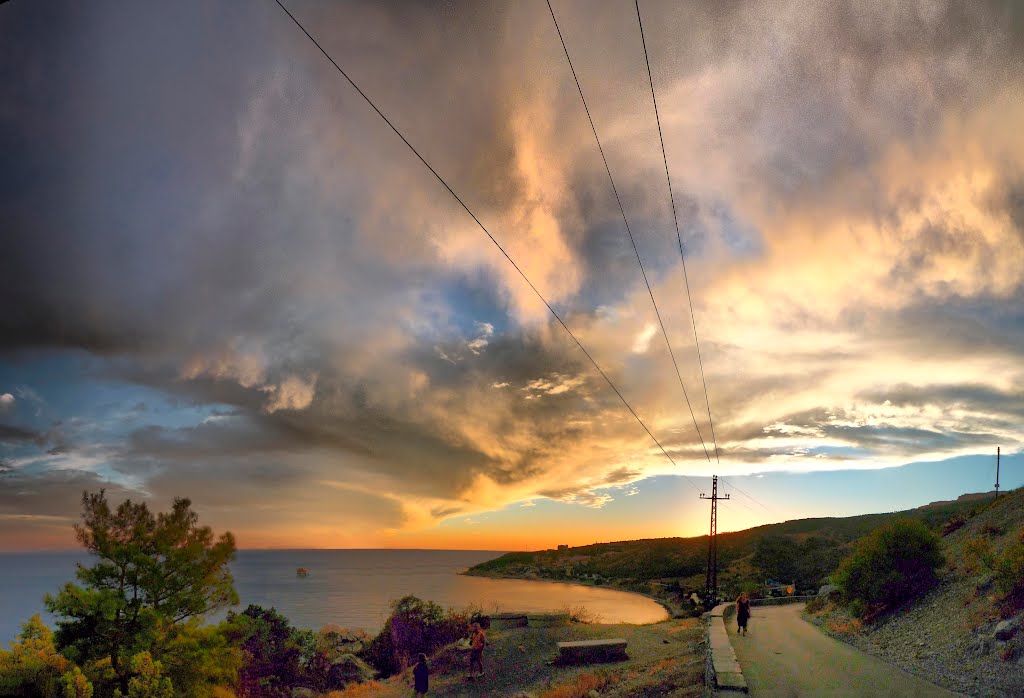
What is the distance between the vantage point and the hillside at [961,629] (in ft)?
44.4

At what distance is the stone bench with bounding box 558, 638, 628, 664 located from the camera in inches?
851

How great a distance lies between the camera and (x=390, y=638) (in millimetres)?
32312

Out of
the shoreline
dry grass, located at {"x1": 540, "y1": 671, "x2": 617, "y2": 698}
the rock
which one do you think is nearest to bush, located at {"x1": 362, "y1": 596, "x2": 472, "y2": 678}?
the shoreline

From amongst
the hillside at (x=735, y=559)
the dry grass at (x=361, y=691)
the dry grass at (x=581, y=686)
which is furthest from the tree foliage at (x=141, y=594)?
the hillside at (x=735, y=559)

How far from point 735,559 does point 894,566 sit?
8451cm

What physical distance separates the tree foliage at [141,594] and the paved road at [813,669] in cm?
1754

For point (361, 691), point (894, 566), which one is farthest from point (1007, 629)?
point (361, 691)

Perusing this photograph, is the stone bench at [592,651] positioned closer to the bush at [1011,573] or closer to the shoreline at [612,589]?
the bush at [1011,573]

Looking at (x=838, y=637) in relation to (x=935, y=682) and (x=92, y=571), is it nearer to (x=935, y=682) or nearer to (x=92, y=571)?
(x=935, y=682)

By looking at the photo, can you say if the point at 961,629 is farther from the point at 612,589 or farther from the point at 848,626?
the point at 612,589

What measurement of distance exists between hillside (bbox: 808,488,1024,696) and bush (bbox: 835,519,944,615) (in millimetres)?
703

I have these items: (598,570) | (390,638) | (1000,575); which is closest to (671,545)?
(598,570)

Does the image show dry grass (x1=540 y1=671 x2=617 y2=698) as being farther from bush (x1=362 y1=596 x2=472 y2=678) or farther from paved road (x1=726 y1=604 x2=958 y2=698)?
bush (x1=362 y1=596 x2=472 y2=678)

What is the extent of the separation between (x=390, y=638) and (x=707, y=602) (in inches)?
856
